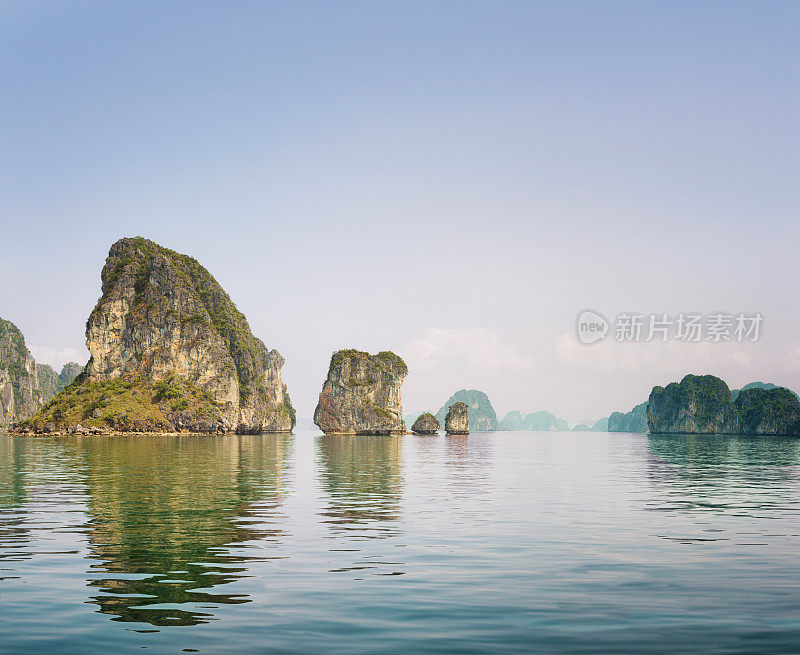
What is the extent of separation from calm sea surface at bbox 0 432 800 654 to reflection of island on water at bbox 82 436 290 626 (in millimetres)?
111

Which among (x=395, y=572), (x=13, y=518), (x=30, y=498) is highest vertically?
(x=395, y=572)

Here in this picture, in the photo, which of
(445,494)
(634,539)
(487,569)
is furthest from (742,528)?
(445,494)

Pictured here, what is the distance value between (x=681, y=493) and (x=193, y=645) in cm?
4181

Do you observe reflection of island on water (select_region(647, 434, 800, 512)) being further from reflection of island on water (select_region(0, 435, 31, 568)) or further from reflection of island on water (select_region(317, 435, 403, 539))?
reflection of island on water (select_region(0, 435, 31, 568))

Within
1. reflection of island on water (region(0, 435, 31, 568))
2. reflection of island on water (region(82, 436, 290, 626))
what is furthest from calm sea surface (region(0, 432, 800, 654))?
reflection of island on water (region(0, 435, 31, 568))

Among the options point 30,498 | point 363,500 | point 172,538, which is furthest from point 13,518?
point 363,500

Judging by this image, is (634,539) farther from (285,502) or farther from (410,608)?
(285,502)

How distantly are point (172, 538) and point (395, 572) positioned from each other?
10521mm

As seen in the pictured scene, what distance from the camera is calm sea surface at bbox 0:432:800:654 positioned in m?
13.9

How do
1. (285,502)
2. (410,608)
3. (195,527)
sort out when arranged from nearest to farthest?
(410,608), (195,527), (285,502)

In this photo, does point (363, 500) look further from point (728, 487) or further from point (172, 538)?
point (728, 487)

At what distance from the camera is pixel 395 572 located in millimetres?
20562

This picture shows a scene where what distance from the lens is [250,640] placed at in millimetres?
13461

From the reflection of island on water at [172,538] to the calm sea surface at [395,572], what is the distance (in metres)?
0.11
